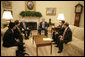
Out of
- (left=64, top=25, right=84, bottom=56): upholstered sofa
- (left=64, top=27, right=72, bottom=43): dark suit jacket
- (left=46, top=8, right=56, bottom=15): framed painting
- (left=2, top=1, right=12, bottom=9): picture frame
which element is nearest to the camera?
(left=64, top=25, right=84, bottom=56): upholstered sofa

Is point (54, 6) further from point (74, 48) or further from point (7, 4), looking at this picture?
point (74, 48)

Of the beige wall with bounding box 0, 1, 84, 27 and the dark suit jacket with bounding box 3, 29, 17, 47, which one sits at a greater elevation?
the beige wall with bounding box 0, 1, 84, 27

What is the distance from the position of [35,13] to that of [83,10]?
3508 millimetres

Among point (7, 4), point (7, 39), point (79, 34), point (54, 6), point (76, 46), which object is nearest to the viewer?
point (7, 39)

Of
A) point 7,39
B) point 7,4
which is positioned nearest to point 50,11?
point 7,4

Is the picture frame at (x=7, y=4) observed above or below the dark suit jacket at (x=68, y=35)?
above

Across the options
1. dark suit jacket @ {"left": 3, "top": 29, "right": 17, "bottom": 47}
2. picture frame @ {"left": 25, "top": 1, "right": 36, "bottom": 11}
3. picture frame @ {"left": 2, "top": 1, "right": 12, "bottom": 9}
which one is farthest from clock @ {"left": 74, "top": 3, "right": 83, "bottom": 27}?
dark suit jacket @ {"left": 3, "top": 29, "right": 17, "bottom": 47}

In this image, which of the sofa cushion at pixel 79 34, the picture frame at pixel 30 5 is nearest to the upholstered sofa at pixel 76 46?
the sofa cushion at pixel 79 34

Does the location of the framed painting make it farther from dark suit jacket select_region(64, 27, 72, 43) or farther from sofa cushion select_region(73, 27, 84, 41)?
dark suit jacket select_region(64, 27, 72, 43)

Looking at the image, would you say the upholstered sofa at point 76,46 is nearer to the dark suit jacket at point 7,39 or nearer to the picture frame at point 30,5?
the dark suit jacket at point 7,39

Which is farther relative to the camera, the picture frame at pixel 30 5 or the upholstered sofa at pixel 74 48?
the picture frame at pixel 30 5

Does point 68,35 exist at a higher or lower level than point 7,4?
lower

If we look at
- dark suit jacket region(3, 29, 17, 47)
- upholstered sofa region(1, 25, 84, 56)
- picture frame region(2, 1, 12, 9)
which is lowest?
upholstered sofa region(1, 25, 84, 56)

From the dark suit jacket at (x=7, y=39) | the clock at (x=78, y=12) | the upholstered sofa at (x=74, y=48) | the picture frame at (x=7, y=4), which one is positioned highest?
the picture frame at (x=7, y=4)
